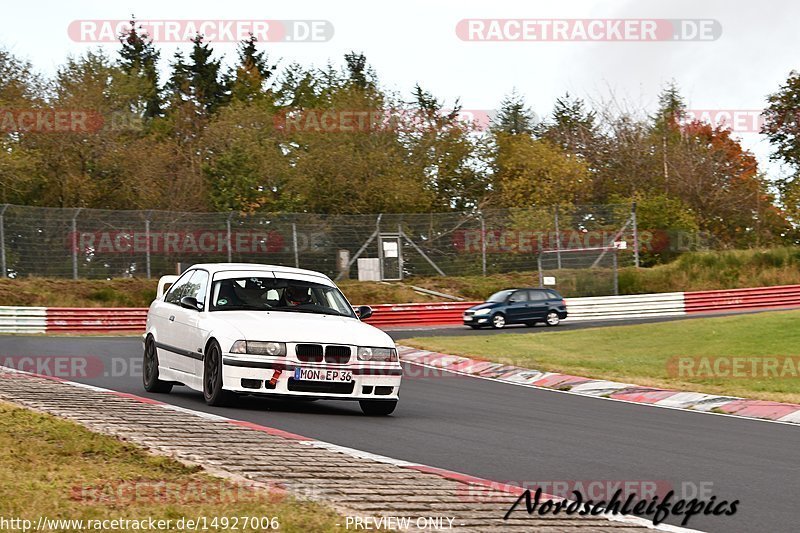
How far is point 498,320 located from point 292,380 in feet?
85.7

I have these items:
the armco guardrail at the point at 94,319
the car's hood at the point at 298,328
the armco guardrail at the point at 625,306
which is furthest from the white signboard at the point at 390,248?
the car's hood at the point at 298,328

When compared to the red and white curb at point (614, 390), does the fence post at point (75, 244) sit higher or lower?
higher

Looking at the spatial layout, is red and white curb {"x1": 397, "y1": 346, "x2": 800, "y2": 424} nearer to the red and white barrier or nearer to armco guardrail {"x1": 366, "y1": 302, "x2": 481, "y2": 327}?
armco guardrail {"x1": 366, "y1": 302, "x2": 481, "y2": 327}

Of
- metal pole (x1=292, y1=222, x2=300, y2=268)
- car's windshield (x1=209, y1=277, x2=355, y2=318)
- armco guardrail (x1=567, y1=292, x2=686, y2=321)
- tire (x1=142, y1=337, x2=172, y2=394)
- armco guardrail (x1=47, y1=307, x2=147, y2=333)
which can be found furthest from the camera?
armco guardrail (x1=567, y1=292, x2=686, y2=321)

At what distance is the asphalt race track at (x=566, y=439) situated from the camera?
809 centimetres

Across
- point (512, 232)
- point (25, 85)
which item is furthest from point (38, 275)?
point (25, 85)

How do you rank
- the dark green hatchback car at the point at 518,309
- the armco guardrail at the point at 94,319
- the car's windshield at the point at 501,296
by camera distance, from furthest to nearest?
the car's windshield at the point at 501,296 → the dark green hatchback car at the point at 518,309 → the armco guardrail at the point at 94,319

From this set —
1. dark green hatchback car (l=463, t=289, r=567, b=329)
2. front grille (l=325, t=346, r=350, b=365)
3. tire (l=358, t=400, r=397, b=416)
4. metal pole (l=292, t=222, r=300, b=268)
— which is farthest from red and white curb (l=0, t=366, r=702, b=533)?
metal pole (l=292, t=222, r=300, b=268)

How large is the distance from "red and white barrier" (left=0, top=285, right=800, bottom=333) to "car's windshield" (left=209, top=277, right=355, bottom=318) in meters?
22.2

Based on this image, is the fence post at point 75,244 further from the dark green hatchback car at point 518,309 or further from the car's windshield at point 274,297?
the car's windshield at point 274,297

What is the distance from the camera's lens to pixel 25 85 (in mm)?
55062

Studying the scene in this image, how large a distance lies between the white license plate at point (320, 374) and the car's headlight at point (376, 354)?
25cm

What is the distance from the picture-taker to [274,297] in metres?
12.7

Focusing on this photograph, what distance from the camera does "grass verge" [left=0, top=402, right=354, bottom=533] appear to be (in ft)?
18.1
